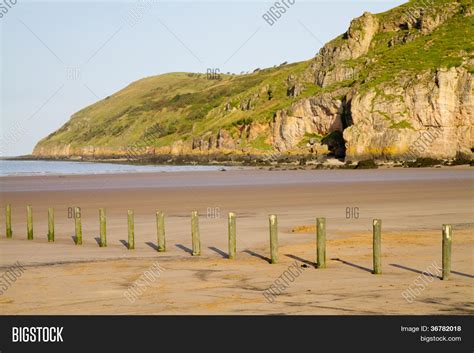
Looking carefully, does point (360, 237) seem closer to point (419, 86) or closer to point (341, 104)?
point (419, 86)

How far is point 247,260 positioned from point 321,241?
108 inches

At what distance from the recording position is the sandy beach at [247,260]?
15875 millimetres

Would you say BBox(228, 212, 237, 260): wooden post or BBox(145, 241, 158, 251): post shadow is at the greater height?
BBox(228, 212, 237, 260): wooden post

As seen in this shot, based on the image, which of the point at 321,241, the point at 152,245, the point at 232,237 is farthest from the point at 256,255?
the point at 152,245

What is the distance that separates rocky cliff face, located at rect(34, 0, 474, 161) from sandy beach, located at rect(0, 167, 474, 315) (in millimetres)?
54075

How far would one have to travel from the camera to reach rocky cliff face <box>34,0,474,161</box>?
93.6 meters

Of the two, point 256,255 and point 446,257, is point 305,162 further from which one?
point 446,257

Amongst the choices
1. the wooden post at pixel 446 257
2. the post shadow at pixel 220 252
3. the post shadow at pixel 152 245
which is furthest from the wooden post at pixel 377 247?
the post shadow at pixel 152 245

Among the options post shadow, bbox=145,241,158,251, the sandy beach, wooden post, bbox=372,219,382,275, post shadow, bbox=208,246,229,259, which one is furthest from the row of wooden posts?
post shadow, bbox=145,241,158,251

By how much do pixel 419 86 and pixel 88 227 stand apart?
73331mm

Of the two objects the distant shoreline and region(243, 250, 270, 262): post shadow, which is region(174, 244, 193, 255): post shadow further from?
the distant shoreline

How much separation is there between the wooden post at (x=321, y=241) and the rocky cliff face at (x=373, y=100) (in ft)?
237

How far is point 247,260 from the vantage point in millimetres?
21750
